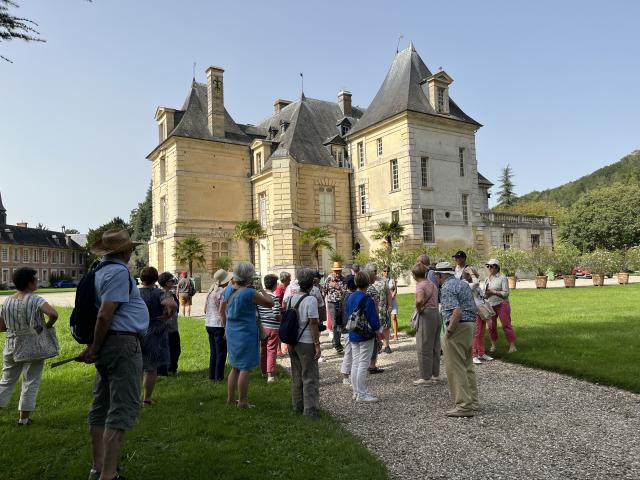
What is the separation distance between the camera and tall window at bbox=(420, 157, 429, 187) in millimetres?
28848

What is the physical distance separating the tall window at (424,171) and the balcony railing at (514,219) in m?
5.22

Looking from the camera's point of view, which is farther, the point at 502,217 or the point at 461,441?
the point at 502,217

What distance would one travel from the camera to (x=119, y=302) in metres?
3.67

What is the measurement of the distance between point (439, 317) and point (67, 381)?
5.82m

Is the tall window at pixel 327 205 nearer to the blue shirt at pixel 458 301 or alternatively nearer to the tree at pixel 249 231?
the tree at pixel 249 231

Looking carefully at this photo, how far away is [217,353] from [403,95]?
25000 mm

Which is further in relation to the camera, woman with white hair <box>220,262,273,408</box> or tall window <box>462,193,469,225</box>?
tall window <box>462,193,469,225</box>

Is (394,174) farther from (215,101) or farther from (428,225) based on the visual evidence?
(215,101)

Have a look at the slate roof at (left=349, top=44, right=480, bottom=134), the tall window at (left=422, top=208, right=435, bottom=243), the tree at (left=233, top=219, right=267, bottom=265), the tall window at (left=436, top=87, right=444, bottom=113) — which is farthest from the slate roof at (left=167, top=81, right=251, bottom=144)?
the tall window at (left=422, top=208, right=435, bottom=243)

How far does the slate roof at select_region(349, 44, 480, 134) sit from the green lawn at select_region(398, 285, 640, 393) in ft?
53.1

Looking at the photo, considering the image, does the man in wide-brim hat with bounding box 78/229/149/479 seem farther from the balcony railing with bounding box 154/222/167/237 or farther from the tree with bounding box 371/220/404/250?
the balcony railing with bounding box 154/222/167/237

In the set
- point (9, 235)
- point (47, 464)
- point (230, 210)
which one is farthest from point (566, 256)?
point (9, 235)

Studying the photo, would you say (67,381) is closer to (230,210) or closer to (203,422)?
(203,422)

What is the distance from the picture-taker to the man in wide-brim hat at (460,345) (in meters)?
5.72
